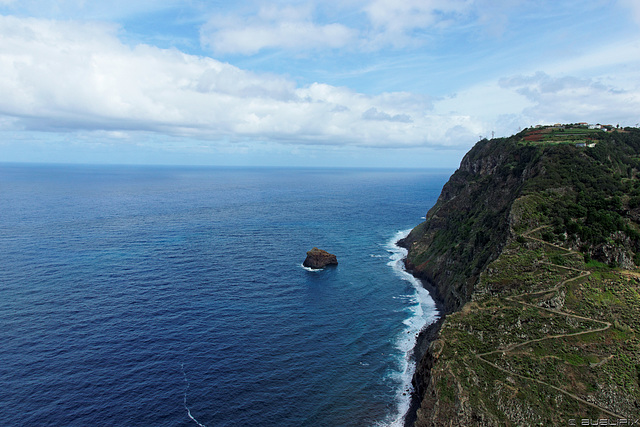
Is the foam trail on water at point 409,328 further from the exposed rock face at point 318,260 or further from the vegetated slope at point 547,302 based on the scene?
the exposed rock face at point 318,260

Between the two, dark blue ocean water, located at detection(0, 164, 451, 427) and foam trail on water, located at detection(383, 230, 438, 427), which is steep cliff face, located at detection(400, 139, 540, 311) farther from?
dark blue ocean water, located at detection(0, 164, 451, 427)

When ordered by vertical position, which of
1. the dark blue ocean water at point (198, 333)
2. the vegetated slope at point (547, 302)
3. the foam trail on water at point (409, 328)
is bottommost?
the foam trail on water at point (409, 328)

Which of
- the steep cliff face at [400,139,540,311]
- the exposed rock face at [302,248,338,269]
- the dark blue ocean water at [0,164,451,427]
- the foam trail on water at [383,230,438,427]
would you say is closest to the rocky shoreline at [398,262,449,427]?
the foam trail on water at [383,230,438,427]

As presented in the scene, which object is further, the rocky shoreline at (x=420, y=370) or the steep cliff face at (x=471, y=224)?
the steep cliff face at (x=471, y=224)

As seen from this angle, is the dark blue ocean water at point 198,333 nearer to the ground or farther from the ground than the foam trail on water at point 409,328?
farther from the ground

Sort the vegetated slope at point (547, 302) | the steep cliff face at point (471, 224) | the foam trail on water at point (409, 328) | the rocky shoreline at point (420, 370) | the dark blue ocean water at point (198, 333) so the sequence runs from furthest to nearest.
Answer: the steep cliff face at point (471, 224), the foam trail on water at point (409, 328), the rocky shoreline at point (420, 370), the dark blue ocean water at point (198, 333), the vegetated slope at point (547, 302)

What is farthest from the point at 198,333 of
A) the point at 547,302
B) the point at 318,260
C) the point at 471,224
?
the point at 471,224

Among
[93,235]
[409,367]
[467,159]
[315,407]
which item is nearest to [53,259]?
[93,235]

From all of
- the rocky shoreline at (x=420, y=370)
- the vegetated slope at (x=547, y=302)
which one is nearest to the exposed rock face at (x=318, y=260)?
the vegetated slope at (x=547, y=302)
